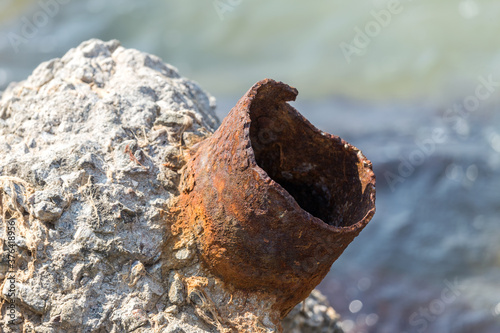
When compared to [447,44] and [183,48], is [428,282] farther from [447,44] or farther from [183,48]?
[183,48]

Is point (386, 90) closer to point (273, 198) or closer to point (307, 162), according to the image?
point (307, 162)

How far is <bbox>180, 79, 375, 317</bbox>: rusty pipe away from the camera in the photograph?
80.8 inches

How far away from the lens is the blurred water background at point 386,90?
5199 millimetres

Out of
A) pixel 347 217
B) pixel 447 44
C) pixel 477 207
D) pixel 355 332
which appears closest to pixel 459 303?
pixel 355 332

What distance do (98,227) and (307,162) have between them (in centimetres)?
94

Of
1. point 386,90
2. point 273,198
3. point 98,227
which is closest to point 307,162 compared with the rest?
point 273,198

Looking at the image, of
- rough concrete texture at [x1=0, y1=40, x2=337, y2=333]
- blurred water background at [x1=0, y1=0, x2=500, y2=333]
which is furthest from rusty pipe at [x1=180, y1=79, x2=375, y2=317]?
blurred water background at [x1=0, y1=0, x2=500, y2=333]

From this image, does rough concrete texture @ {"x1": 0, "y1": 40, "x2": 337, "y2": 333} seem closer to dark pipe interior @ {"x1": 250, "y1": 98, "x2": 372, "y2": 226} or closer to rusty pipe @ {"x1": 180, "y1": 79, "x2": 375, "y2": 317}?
rusty pipe @ {"x1": 180, "y1": 79, "x2": 375, "y2": 317}

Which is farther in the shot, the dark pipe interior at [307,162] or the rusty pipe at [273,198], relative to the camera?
the dark pipe interior at [307,162]

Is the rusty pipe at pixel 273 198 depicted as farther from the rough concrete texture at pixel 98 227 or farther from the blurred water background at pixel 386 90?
the blurred water background at pixel 386 90

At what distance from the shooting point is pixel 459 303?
194 inches

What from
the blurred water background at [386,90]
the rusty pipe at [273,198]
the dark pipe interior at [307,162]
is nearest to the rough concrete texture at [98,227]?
the rusty pipe at [273,198]

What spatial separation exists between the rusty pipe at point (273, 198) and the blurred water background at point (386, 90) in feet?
8.86

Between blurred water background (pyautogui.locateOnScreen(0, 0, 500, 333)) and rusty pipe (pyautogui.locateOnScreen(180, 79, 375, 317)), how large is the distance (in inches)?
106
